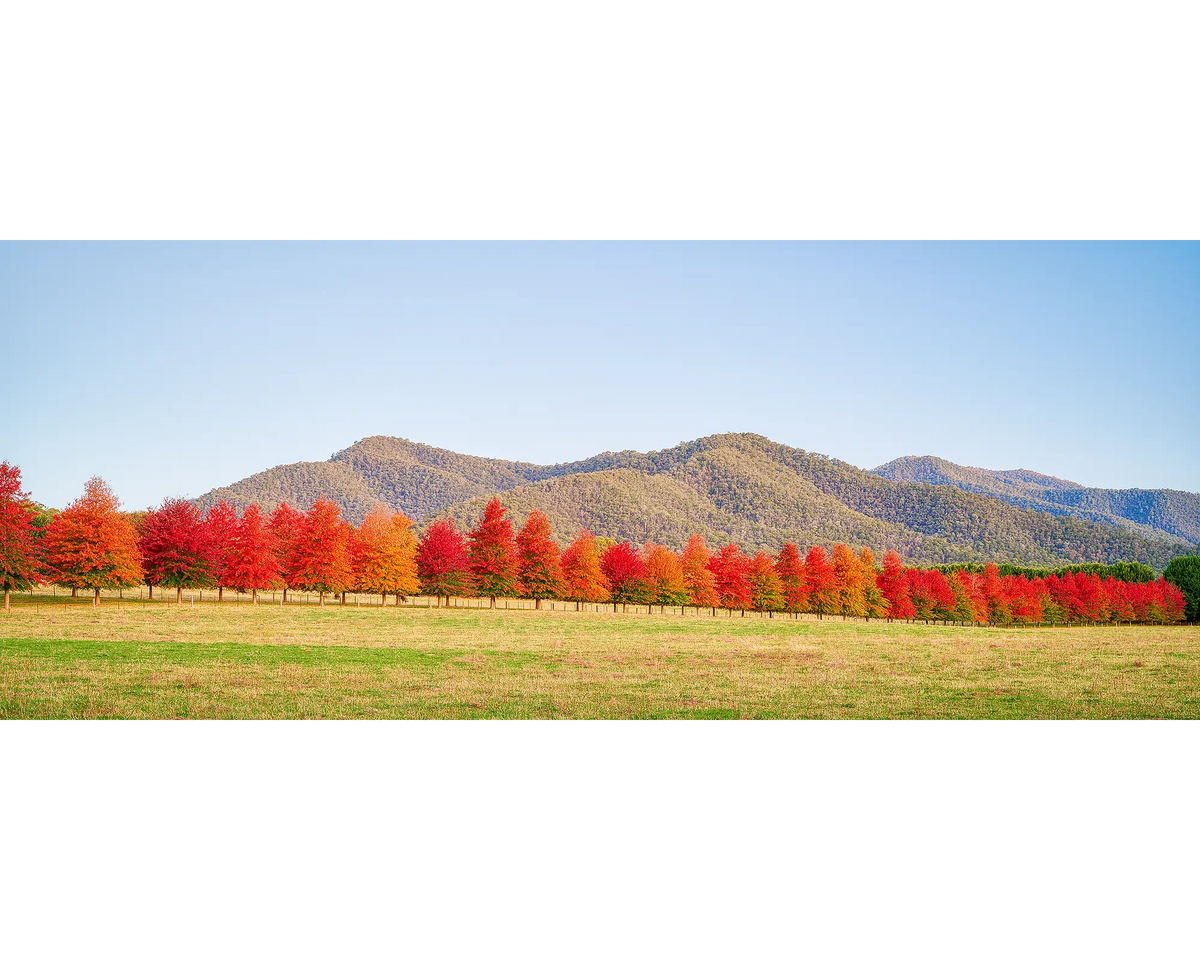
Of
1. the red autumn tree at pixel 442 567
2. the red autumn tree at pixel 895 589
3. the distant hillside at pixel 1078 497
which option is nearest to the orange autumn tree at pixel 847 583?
the red autumn tree at pixel 895 589

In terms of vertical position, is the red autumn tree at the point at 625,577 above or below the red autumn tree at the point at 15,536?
below

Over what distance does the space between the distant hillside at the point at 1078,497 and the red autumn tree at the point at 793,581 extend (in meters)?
6.21

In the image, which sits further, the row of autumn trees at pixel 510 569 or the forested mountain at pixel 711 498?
the forested mountain at pixel 711 498

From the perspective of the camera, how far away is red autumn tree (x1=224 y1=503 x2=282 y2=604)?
19.6 metres

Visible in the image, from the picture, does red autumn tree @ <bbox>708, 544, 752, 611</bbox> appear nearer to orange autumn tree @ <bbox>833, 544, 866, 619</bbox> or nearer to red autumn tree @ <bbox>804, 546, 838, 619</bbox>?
red autumn tree @ <bbox>804, 546, 838, 619</bbox>

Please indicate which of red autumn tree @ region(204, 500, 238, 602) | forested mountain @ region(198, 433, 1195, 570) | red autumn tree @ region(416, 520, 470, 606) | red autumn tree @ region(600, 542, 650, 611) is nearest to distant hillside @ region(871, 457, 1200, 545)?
forested mountain @ region(198, 433, 1195, 570)

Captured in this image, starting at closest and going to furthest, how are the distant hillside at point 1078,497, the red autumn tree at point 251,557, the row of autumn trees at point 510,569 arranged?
the distant hillside at point 1078,497, the row of autumn trees at point 510,569, the red autumn tree at point 251,557

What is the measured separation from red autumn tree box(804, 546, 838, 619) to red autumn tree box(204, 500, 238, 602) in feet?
54.3

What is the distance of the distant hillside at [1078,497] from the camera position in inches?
389

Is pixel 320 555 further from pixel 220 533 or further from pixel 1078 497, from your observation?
pixel 1078 497

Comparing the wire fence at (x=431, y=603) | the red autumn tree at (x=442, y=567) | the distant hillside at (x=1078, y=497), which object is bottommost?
the wire fence at (x=431, y=603)

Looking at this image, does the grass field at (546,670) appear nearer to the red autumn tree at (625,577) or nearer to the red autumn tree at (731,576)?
the red autumn tree at (731,576)
